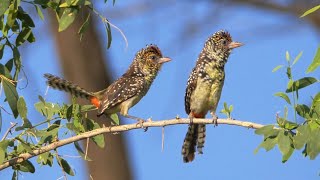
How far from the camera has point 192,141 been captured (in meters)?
5.94

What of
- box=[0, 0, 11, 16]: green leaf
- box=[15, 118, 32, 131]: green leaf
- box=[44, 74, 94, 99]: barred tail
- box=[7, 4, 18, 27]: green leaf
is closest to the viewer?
box=[0, 0, 11, 16]: green leaf

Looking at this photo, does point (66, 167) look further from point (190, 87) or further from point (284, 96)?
point (190, 87)

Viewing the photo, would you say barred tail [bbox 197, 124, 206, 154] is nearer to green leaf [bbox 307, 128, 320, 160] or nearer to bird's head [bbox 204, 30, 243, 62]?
bird's head [bbox 204, 30, 243, 62]

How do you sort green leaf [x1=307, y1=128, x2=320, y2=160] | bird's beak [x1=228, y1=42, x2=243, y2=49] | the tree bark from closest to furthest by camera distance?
1. green leaf [x1=307, y1=128, x2=320, y2=160]
2. bird's beak [x1=228, y1=42, x2=243, y2=49]
3. the tree bark

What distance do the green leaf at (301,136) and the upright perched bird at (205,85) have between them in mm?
2417

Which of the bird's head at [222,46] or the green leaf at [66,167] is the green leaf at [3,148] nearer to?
the green leaf at [66,167]

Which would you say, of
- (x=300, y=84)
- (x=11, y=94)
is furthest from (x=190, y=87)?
(x=300, y=84)

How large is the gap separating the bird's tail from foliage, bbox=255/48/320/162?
8.04 feet

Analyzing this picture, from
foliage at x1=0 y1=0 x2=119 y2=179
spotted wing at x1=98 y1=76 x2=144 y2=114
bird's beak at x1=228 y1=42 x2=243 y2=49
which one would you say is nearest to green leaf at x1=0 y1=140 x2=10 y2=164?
foliage at x1=0 y1=0 x2=119 y2=179

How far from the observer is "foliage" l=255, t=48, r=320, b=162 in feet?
10.8

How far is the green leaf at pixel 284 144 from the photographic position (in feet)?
10.9

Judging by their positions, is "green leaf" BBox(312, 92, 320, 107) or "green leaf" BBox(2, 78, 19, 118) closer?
"green leaf" BBox(312, 92, 320, 107)

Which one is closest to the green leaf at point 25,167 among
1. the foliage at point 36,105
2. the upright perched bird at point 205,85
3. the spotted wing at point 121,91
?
the foliage at point 36,105

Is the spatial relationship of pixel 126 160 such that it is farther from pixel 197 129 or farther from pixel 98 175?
pixel 197 129
